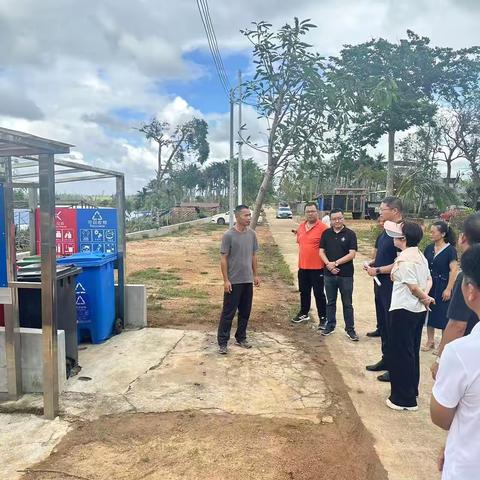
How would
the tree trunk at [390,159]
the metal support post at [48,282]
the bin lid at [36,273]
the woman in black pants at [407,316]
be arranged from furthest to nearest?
the tree trunk at [390,159] < the bin lid at [36,273] < the woman in black pants at [407,316] < the metal support post at [48,282]

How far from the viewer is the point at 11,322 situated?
11.8 feet

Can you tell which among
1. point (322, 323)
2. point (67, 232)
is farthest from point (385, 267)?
point (67, 232)

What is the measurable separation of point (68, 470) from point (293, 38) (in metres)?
5.31

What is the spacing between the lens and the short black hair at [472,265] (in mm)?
1510

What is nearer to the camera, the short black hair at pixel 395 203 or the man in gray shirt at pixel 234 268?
the short black hair at pixel 395 203

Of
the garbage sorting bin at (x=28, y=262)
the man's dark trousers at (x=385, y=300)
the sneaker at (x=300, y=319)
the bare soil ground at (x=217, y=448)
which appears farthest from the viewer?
the sneaker at (x=300, y=319)

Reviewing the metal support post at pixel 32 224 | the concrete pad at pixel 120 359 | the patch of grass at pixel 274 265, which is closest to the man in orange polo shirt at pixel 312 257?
the concrete pad at pixel 120 359

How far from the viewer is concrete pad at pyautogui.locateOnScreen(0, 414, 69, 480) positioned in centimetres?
279

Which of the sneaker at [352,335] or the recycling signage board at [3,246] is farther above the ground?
the recycling signage board at [3,246]

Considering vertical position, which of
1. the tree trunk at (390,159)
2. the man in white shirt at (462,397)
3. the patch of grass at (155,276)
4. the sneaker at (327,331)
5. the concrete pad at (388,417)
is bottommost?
the concrete pad at (388,417)

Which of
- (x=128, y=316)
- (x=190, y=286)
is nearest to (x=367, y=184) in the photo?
(x=190, y=286)

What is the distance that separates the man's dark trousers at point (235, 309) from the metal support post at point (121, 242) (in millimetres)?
1460

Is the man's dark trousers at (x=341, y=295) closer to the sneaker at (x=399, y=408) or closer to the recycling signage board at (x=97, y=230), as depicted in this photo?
the sneaker at (x=399, y=408)

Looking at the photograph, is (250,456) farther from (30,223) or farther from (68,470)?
(30,223)
